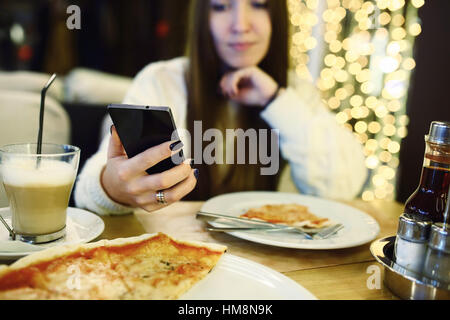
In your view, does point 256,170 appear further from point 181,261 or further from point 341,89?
point 341,89

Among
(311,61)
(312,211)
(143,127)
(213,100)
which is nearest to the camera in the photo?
(143,127)

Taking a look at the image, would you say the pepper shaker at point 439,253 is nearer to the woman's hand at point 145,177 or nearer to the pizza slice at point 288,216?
the pizza slice at point 288,216

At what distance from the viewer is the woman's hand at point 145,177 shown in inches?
30.9

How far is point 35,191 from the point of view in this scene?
2.41ft

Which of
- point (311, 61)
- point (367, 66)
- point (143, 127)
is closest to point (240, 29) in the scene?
point (143, 127)

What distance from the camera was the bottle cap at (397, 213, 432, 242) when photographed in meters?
0.58

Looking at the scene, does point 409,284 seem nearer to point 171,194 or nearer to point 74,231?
point 171,194

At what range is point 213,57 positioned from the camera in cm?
171

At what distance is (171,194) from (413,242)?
0.50 meters

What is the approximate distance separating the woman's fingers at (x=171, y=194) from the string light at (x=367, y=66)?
7.46 feet

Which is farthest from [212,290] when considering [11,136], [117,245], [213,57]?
[11,136]

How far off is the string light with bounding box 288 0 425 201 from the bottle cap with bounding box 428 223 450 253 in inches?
92.0

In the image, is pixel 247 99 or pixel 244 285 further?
pixel 247 99
